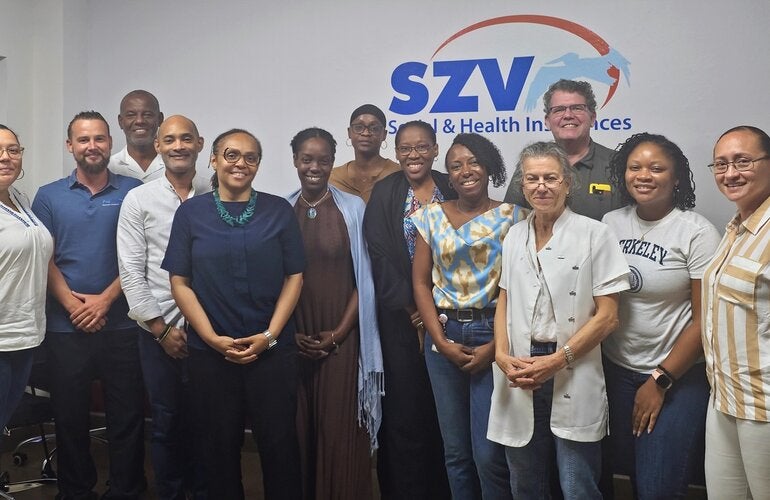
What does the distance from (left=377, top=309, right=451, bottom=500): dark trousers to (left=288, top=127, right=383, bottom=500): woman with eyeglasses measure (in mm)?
58

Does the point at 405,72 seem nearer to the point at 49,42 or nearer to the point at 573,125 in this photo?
the point at 573,125

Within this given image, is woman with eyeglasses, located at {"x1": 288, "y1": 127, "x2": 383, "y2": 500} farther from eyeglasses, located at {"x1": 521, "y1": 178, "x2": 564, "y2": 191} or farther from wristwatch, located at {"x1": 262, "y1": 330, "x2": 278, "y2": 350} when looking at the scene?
eyeglasses, located at {"x1": 521, "y1": 178, "x2": 564, "y2": 191}

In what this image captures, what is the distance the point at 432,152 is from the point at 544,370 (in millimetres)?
1164

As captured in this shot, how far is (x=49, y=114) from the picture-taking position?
162 inches

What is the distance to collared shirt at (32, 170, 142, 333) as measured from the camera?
3.12 m

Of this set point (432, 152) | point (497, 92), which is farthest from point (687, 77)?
point (432, 152)

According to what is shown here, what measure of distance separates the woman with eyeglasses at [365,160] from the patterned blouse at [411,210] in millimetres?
349

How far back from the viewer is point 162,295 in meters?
3.03

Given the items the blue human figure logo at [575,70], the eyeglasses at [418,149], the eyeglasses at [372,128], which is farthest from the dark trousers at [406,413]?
the blue human figure logo at [575,70]

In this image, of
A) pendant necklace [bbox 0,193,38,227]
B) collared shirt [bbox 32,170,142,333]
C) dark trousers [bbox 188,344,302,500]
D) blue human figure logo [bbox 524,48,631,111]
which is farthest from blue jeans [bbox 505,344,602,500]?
pendant necklace [bbox 0,193,38,227]

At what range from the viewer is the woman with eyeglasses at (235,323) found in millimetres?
2650

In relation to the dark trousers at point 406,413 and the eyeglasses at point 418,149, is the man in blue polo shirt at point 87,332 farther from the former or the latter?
the eyeglasses at point 418,149

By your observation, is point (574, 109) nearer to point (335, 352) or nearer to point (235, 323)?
point (335, 352)

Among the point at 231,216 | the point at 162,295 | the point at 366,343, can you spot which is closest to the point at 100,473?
the point at 162,295
